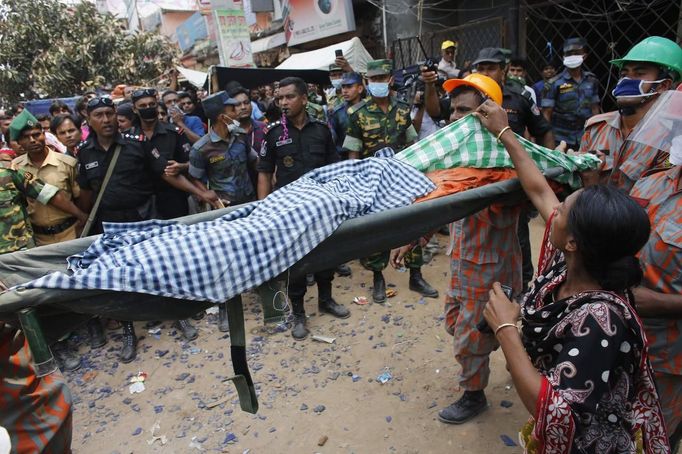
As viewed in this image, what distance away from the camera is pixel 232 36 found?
9070 mm

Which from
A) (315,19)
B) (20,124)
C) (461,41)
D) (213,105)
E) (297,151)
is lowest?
(297,151)

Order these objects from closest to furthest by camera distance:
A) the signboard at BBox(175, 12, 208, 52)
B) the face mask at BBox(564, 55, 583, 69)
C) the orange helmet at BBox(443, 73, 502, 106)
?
the orange helmet at BBox(443, 73, 502, 106) → the face mask at BBox(564, 55, 583, 69) → the signboard at BBox(175, 12, 208, 52)

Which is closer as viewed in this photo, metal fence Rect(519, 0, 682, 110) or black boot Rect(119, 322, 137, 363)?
black boot Rect(119, 322, 137, 363)

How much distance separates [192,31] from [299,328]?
19977 mm

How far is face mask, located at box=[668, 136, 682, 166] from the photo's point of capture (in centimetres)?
168

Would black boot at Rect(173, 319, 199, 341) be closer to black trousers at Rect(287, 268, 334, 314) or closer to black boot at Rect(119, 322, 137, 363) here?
black boot at Rect(119, 322, 137, 363)

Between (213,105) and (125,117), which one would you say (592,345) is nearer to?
(213,105)

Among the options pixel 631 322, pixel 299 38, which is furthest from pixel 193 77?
pixel 631 322

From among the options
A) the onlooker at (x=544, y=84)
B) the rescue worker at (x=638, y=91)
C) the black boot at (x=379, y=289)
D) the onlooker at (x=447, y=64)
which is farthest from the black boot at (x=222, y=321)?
the onlooker at (x=544, y=84)

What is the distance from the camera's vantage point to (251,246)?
157 centimetres

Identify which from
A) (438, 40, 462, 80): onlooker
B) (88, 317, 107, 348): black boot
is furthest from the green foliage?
(88, 317, 107, 348): black boot

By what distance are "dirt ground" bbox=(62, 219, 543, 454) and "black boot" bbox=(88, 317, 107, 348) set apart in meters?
0.07

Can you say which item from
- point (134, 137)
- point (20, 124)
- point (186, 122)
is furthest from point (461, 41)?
point (20, 124)

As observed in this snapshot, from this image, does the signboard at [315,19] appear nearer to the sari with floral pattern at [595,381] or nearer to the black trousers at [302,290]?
the black trousers at [302,290]
